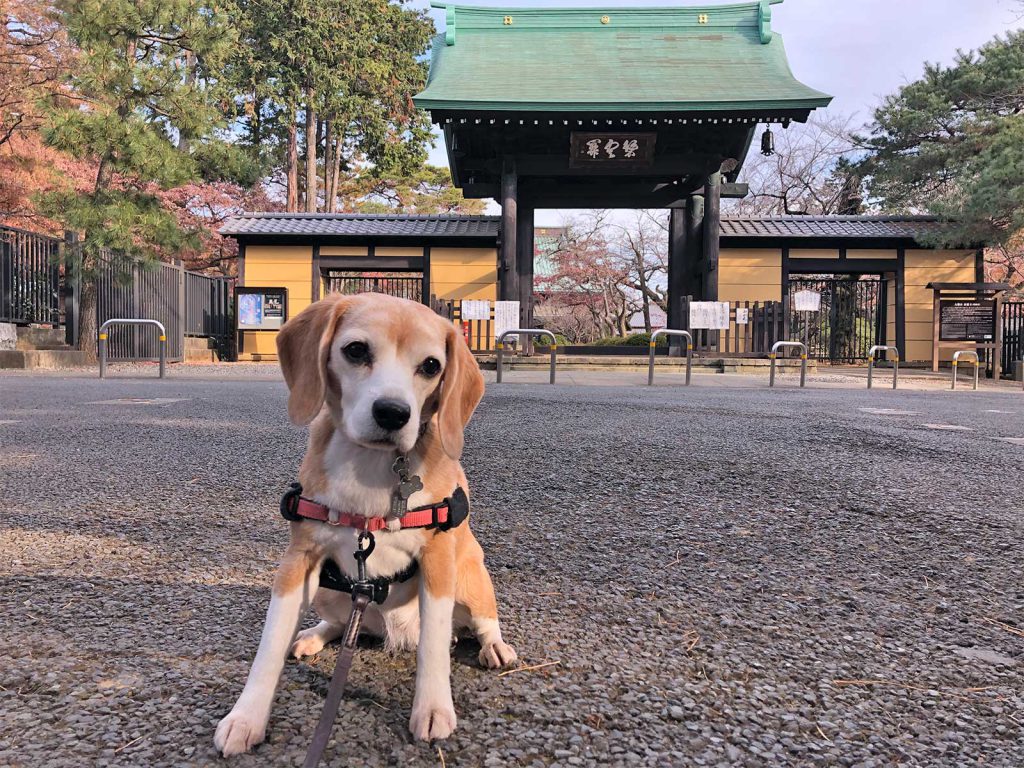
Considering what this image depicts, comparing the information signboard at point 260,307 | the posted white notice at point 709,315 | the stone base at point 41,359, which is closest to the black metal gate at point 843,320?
the posted white notice at point 709,315

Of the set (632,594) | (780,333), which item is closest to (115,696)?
(632,594)

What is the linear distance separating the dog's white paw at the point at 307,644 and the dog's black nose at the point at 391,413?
0.53m

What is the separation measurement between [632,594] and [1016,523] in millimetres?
1741

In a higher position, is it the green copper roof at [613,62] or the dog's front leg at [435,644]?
the green copper roof at [613,62]

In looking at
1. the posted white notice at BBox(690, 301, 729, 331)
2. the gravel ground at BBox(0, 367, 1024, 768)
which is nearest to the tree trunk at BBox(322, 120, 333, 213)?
the posted white notice at BBox(690, 301, 729, 331)

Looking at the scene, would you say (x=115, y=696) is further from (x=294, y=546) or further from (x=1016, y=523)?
(x=1016, y=523)

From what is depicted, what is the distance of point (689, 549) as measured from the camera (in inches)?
86.5

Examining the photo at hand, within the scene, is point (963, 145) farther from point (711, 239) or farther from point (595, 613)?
point (595, 613)

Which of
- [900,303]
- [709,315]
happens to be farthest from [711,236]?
[900,303]

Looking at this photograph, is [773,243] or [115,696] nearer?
[115,696]

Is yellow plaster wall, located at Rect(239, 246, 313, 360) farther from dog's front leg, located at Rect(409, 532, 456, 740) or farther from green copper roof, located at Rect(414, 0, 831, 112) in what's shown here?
dog's front leg, located at Rect(409, 532, 456, 740)

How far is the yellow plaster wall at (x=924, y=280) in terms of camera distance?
15.5 metres

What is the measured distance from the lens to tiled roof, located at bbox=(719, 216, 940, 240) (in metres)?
15.1

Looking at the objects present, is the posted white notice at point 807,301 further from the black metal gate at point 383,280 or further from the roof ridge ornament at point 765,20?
the black metal gate at point 383,280
